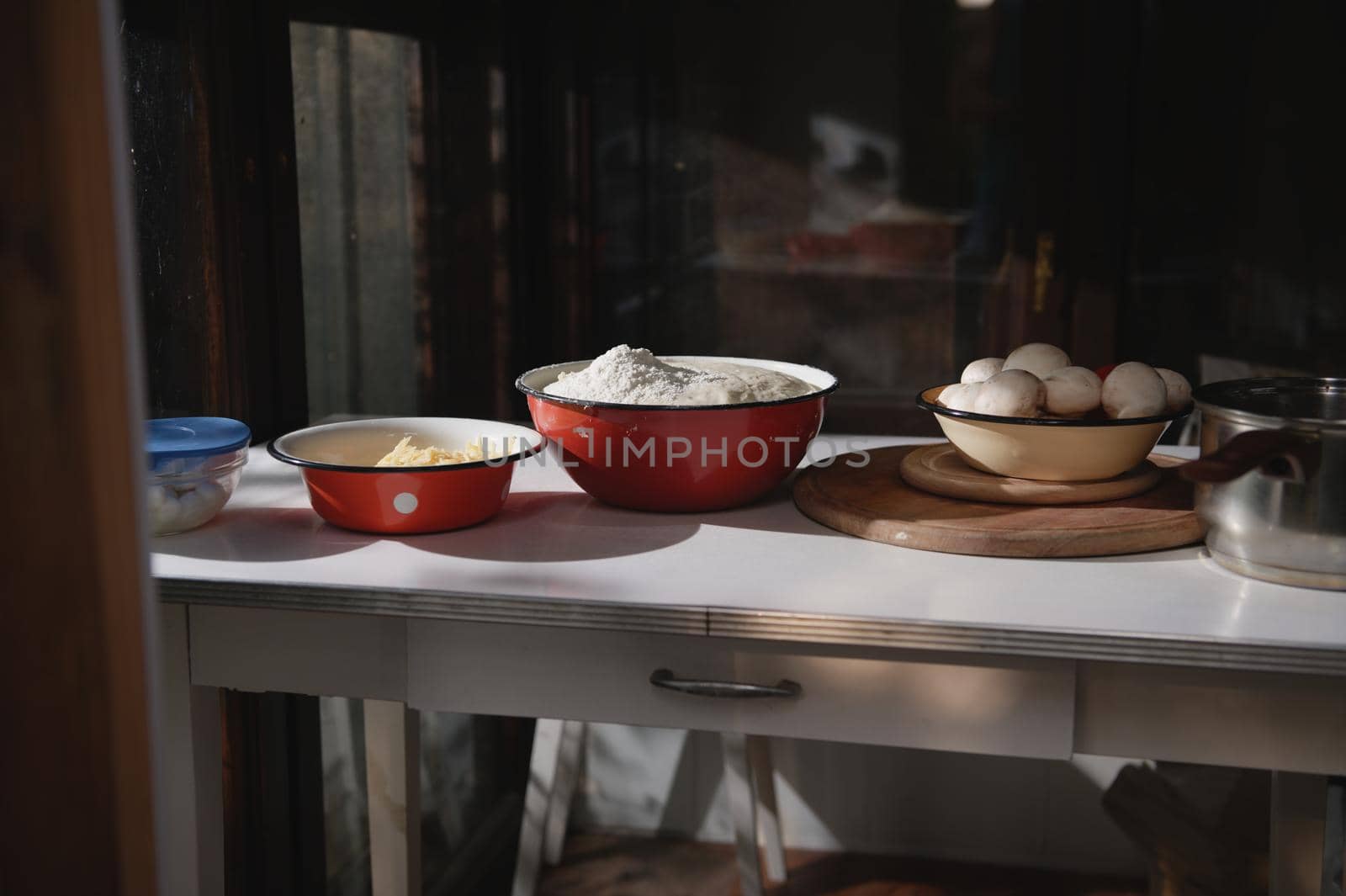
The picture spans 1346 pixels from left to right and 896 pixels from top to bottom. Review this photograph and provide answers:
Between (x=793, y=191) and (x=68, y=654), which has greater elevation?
(x=793, y=191)

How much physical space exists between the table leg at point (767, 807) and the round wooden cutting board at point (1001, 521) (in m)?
0.87

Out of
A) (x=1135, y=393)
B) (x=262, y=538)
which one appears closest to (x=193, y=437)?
(x=262, y=538)

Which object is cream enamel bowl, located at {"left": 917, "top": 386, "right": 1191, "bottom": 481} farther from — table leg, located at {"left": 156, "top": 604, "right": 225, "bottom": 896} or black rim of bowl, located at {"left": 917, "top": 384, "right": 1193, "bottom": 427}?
table leg, located at {"left": 156, "top": 604, "right": 225, "bottom": 896}

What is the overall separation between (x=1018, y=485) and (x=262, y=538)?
0.76 m

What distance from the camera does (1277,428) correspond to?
101cm

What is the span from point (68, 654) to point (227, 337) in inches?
46.9

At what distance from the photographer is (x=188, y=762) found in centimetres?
118

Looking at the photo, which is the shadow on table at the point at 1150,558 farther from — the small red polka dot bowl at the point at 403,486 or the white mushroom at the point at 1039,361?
the small red polka dot bowl at the point at 403,486

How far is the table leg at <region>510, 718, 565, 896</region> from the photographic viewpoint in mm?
2119

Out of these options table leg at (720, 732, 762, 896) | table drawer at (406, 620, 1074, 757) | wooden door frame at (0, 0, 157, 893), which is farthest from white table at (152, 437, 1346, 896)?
table leg at (720, 732, 762, 896)

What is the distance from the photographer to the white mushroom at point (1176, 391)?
1252 millimetres

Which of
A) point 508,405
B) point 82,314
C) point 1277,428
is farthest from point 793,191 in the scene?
point 82,314

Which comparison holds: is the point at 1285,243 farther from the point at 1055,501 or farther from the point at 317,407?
the point at 317,407

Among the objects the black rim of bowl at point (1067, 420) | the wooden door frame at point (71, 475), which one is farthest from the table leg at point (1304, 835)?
the wooden door frame at point (71, 475)
